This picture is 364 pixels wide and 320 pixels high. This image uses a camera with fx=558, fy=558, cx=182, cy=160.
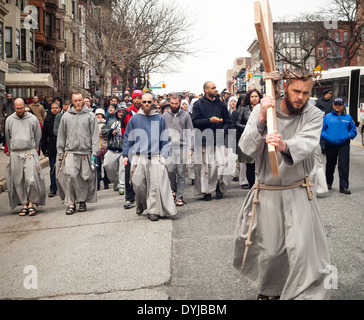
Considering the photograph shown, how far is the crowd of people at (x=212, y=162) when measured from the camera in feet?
13.0

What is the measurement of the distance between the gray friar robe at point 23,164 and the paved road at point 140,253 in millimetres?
365

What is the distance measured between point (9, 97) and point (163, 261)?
14661 mm

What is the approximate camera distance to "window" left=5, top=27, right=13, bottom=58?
110 feet

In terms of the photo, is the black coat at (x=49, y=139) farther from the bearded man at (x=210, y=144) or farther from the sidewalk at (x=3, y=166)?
the bearded man at (x=210, y=144)

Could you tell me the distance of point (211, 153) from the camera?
10227 millimetres

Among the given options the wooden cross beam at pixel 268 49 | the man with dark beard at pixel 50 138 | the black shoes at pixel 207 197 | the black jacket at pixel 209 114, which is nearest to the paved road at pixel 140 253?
the black shoes at pixel 207 197

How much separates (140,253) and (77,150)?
3.59 m

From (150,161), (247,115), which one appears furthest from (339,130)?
(150,161)

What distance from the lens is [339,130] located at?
10.4 metres

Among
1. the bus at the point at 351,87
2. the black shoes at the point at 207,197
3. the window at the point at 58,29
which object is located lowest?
the black shoes at the point at 207,197

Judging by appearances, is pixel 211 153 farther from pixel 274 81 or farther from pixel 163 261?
pixel 274 81

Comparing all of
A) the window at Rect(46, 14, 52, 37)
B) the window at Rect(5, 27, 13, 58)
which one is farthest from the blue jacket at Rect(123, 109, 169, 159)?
the window at Rect(46, 14, 52, 37)

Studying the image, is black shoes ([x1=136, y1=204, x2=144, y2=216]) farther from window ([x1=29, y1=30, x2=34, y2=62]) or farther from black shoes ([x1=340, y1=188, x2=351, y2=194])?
window ([x1=29, y1=30, x2=34, y2=62])

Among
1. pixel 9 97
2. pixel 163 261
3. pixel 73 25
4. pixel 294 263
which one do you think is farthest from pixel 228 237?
pixel 73 25
